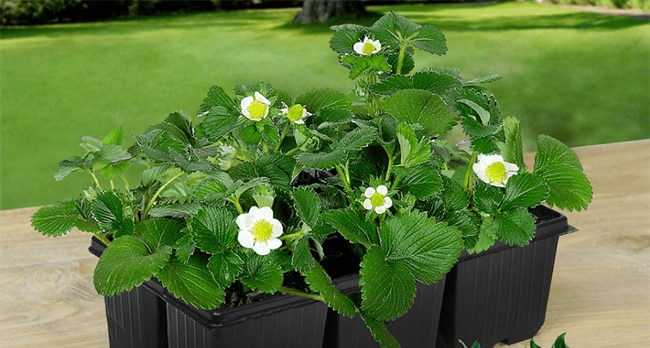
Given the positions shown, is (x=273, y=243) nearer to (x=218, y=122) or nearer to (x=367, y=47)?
(x=218, y=122)

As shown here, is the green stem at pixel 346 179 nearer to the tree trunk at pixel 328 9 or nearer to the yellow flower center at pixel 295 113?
the yellow flower center at pixel 295 113

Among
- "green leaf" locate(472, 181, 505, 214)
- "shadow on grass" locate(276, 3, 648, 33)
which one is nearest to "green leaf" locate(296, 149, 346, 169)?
Result: "green leaf" locate(472, 181, 505, 214)

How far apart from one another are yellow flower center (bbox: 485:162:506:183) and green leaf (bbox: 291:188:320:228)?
0.24 m

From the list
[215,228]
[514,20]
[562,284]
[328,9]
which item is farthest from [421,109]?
[514,20]

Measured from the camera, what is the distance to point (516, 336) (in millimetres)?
1168

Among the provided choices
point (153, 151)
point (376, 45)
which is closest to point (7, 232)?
point (153, 151)

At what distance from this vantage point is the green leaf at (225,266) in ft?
2.78

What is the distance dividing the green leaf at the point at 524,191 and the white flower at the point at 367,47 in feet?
0.79

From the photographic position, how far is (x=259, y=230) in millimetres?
860

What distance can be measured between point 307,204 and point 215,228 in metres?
0.10

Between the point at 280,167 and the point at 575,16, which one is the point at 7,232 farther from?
the point at 575,16

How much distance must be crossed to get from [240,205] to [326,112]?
0.16 m

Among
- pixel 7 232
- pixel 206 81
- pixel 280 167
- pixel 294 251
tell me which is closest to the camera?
pixel 294 251

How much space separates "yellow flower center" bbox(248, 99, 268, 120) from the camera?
934 millimetres
